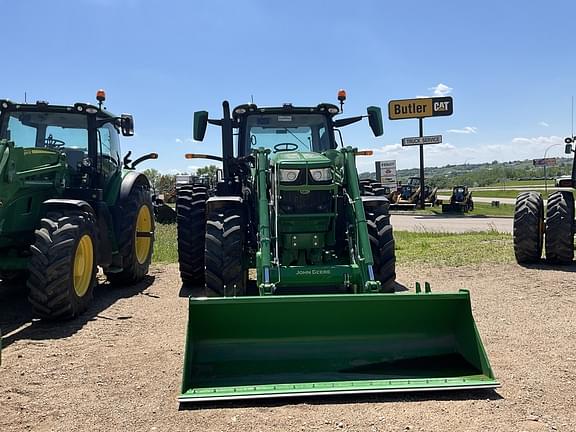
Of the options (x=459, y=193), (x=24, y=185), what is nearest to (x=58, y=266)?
(x=24, y=185)

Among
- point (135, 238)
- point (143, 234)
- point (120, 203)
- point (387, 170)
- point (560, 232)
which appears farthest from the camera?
point (387, 170)

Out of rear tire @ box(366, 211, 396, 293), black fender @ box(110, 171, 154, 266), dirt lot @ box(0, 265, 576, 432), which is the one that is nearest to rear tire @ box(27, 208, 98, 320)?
dirt lot @ box(0, 265, 576, 432)

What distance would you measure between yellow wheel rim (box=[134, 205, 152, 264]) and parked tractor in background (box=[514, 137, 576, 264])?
6371mm

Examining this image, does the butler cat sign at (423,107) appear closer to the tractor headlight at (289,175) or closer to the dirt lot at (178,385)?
the dirt lot at (178,385)

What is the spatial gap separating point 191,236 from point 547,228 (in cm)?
600

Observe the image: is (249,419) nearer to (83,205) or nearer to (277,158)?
(277,158)

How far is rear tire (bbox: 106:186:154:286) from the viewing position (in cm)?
Answer: 815

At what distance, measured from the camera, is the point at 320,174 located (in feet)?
20.0

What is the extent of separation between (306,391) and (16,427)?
1.92m

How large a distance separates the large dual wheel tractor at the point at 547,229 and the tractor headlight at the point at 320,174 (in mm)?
5010

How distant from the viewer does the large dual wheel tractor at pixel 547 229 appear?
923 cm

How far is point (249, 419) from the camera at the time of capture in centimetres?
363

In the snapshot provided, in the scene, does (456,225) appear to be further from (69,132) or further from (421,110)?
(69,132)

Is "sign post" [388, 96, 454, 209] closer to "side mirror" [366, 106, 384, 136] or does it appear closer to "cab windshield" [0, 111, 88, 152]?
"side mirror" [366, 106, 384, 136]
